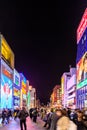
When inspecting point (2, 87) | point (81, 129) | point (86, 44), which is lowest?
point (81, 129)

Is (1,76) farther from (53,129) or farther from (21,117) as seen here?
(53,129)

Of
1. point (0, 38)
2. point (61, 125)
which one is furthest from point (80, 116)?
point (0, 38)

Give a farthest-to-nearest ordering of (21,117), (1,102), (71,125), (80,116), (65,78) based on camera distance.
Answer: (65,78)
(1,102)
(21,117)
(80,116)
(71,125)

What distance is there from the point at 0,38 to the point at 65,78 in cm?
11427

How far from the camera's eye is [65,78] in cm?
19125

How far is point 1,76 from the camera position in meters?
74.4

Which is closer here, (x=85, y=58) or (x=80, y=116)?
(x=80, y=116)

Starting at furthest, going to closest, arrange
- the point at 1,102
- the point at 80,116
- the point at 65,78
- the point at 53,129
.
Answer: the point at 65,78
the point at 1,102
the point at 80,116
the point at 53,129

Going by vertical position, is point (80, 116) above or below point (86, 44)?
below

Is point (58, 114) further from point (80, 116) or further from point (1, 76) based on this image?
point (1, 76)

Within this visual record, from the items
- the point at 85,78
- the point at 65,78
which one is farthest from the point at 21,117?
the point at 65,78

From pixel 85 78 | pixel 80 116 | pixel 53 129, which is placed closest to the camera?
pixel 53 129

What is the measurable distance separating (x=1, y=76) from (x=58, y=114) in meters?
59.8

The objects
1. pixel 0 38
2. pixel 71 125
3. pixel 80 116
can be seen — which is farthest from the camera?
pixel 0 38
